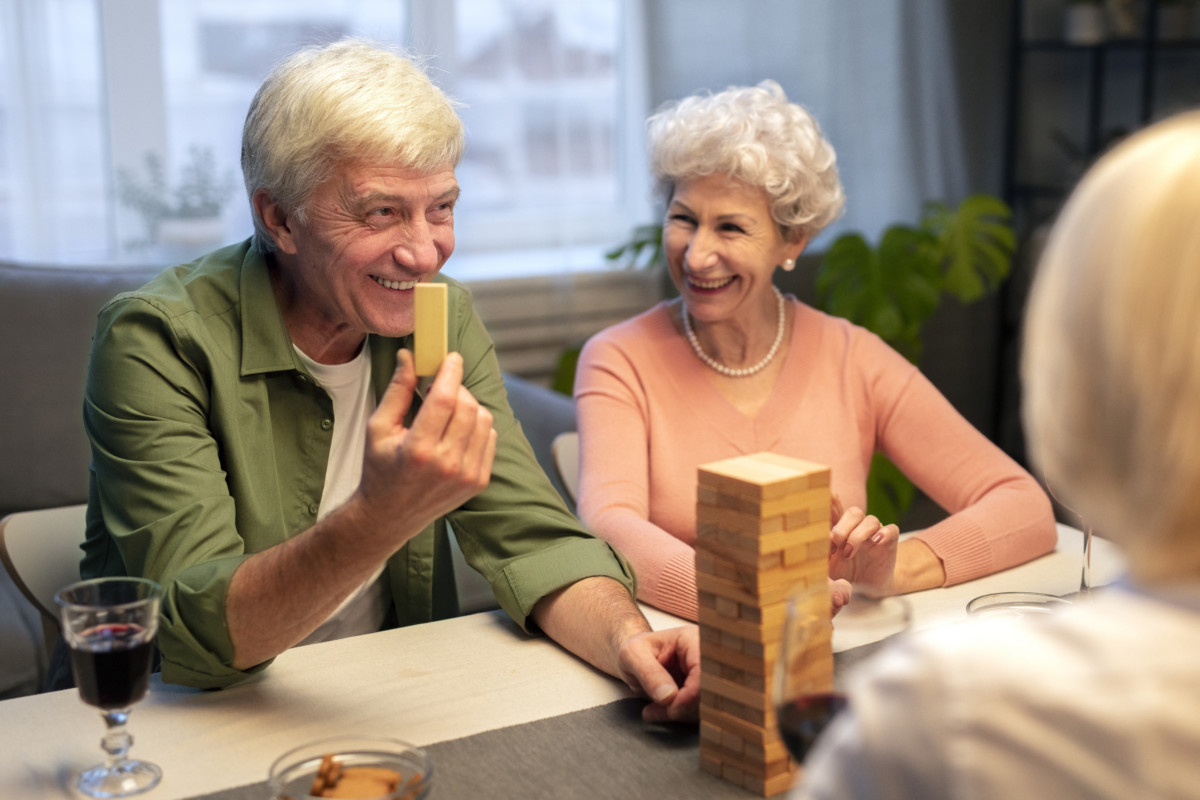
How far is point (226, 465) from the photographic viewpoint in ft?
4.51

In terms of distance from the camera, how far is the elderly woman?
1854 millimetres

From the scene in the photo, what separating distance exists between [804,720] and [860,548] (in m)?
0.49

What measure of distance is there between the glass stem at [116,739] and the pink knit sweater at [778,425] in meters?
0.81

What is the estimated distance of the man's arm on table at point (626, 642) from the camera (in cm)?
109

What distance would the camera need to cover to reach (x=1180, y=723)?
518 millimetres

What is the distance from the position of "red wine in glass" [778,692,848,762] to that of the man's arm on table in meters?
0.26

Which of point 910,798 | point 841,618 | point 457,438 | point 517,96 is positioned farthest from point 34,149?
point 910,798

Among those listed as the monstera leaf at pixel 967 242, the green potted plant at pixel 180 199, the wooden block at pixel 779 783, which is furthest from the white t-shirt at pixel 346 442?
the monstera leaf at pixel 967 242

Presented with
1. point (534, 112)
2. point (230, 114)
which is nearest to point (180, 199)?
point (230, 114)

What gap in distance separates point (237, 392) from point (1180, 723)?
1.13 meters

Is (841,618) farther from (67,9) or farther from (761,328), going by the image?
(67,9)

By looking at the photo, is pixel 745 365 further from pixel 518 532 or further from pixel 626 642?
pixel 626 642

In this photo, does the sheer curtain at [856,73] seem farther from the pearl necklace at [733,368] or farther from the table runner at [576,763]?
the table runner at [576,763]

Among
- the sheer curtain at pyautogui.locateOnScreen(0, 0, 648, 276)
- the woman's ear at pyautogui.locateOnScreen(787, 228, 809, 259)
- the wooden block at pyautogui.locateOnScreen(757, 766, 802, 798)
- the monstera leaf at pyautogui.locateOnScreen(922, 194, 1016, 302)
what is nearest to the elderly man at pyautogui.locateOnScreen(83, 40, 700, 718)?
the wooden block at pyautogui.locateOnScreen(757, 766, 802, 798)
